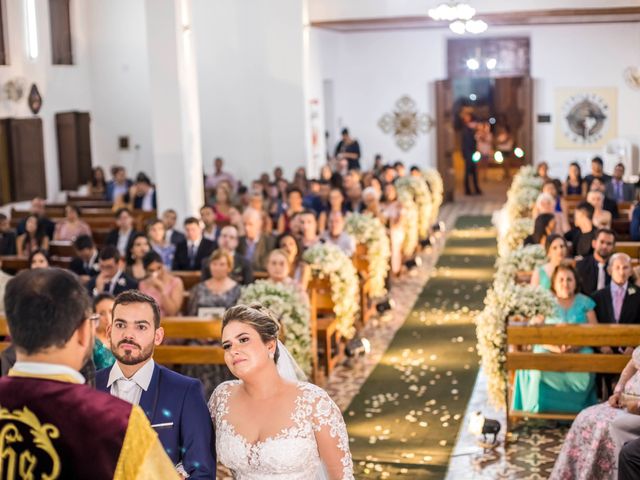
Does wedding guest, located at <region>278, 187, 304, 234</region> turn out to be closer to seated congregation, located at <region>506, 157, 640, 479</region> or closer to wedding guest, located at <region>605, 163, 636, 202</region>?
seated congregation, located at <region>506, 157, 640, 479</region>

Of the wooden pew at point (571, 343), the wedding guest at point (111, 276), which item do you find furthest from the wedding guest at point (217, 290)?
the wooden pew at point (571, 343)

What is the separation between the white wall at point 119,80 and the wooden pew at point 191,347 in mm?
14208

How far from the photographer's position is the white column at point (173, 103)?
15.5m

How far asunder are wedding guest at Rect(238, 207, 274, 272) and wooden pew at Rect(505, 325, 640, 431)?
4209 mm

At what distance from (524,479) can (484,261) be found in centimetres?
990

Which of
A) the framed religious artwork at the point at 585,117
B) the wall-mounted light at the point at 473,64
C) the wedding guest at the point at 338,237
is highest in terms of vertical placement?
the wall-mounted light at the point at 473,64

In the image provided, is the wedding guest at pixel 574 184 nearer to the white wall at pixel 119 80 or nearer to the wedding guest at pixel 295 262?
the wedding guest at pixel 295 262

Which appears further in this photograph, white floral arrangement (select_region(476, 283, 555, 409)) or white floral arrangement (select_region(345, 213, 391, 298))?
white floral arrangement (select_region(345, 213, 391, 298))

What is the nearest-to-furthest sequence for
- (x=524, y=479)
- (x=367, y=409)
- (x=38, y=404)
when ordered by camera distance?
(x=38, y=404) → (x=524, y=479) → (x=367, y=409)

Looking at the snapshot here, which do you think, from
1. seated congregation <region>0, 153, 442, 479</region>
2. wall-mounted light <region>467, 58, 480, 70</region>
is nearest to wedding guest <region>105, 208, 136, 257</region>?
seated congregation <region>0, 153, 442, 479</region>

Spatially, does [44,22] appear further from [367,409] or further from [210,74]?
[367,409]

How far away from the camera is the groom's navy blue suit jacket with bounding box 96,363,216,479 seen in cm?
409

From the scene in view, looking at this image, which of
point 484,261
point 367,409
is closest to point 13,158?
point 484,261

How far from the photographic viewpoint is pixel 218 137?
69.5 ft
